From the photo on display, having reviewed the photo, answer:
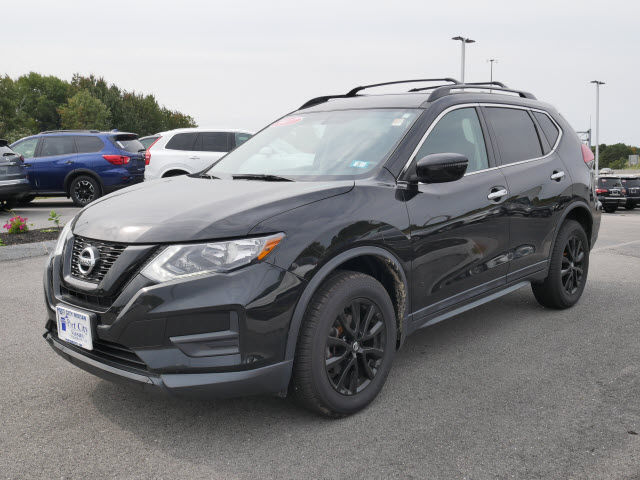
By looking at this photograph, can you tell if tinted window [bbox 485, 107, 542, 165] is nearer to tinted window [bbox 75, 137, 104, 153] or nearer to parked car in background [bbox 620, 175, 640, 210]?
tinted window [bbox 75, 137, 104, 153]

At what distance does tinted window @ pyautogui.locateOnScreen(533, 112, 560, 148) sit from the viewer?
5.08 meters

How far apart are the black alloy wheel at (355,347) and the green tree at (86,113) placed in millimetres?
67421

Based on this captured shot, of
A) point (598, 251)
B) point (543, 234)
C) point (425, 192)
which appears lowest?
point (598, 251)

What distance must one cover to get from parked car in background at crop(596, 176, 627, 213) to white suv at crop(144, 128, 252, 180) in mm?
20869

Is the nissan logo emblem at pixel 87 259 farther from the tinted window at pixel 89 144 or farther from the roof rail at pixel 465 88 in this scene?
the tinted window at pixel 89 144

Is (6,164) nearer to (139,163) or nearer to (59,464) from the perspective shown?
(139,163)

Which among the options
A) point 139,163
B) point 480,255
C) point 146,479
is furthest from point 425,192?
point 139,163

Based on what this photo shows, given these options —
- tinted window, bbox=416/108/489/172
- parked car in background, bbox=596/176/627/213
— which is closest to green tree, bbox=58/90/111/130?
parked car in background, bbox=596/176/627/213

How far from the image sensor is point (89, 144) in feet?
47.5

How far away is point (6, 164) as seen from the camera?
12.3 meters

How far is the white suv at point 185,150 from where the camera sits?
514 inches

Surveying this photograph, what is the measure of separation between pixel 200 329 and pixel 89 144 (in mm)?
12986

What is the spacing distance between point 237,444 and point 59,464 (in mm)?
794

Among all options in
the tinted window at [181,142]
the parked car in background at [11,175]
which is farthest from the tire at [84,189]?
the tinted window at [181,142]
